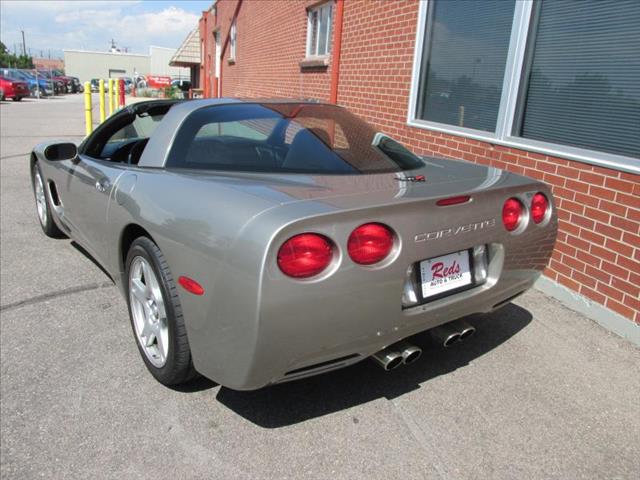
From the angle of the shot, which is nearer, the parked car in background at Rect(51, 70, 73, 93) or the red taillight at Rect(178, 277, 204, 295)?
the red taillight at Rect(178, 277, 204, 295)

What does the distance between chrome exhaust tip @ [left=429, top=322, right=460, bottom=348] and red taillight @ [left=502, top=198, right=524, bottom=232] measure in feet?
1.87

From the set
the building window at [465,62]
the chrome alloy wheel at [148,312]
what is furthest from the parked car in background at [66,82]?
the chrome alloy wheel at [148,312]

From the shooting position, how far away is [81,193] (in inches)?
140

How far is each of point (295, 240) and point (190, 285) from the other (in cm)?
55

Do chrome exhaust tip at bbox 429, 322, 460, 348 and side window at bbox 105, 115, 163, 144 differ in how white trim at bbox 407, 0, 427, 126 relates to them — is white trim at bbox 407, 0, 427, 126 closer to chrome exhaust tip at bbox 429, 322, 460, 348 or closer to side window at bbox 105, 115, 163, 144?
side window at bbox 105, 115, 163, 144

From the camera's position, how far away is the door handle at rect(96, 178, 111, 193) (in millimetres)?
3097

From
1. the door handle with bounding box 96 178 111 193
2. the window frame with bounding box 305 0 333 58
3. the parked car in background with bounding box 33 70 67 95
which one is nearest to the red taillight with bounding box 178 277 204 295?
the door handle with bounding box 96 178 111 193

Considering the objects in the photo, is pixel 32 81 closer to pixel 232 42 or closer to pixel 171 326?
pixel 232 42

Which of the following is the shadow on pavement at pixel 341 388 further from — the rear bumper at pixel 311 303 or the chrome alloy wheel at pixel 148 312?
the rear bumper at pixel 311 303

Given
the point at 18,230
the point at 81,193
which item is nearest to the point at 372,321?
the point at 81,193

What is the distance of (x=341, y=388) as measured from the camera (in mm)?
2682

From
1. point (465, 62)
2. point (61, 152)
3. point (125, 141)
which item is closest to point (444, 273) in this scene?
point (125, 141)

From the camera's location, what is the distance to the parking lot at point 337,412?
2164 millimetres

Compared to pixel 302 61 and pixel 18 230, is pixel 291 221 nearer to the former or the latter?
pixel 18 230
